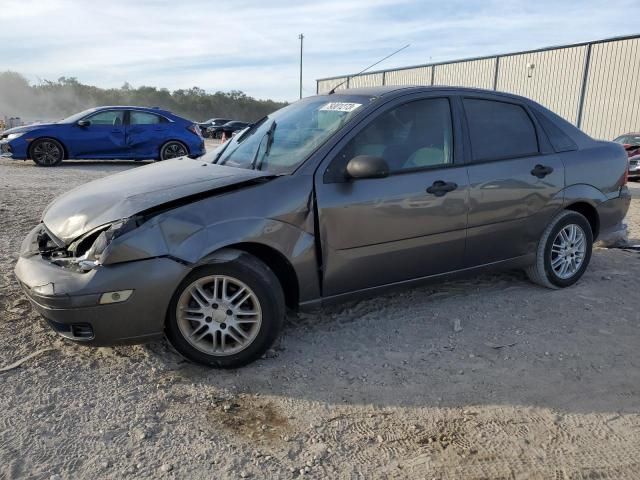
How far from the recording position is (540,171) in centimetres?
435

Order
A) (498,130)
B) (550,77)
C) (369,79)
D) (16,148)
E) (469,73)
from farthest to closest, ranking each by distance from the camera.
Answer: (369,79) → (469,73) → (550,77) → (16,148) → (498,130)

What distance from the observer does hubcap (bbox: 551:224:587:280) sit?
4.64 metres

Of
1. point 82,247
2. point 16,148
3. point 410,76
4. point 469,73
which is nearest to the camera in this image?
point 82,247

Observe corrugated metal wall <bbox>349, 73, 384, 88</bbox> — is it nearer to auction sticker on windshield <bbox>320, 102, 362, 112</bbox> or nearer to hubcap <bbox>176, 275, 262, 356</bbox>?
auction sticker on windshield <bbox>320, 102, 362, 112</bbox>

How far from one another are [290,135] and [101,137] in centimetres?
1022

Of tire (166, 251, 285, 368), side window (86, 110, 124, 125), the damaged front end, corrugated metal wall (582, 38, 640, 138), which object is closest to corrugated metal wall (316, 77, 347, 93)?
corrugated metal wall (582, 38, 640, 138)

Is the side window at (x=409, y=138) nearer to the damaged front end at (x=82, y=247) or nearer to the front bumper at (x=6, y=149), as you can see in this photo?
the damaged front end at (x=82, y=247)

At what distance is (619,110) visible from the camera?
24203mm

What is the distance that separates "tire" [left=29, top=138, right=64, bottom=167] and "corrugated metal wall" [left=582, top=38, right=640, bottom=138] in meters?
22.9

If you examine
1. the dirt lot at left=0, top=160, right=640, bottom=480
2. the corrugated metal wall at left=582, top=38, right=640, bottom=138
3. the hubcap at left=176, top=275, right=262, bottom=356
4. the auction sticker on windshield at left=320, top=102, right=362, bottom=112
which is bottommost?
the dirt lot at left=0, top=160, right=640, bottom=480

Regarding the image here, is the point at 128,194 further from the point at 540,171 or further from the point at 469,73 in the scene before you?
→ the point at 469,73

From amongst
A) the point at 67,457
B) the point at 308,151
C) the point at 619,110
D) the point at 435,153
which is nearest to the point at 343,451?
the point at 67,457

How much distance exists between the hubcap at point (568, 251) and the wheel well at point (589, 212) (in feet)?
0.58

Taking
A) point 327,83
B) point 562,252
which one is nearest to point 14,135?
point 562,252
